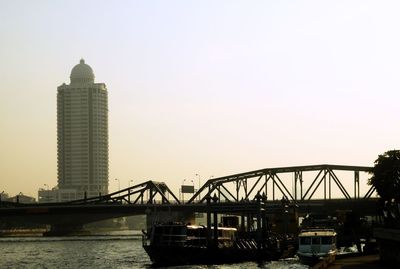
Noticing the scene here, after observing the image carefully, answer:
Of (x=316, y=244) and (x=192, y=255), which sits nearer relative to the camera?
(x=316, y=244)

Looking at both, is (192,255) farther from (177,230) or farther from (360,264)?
(360,264)

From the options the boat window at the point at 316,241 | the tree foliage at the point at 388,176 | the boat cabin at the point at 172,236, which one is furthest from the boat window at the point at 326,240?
the tree foliage at the point at 388,176

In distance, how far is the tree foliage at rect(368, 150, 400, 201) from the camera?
135500mm

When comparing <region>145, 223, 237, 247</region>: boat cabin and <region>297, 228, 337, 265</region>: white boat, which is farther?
<region>145, 223, 237, 247</region>: boat cabin

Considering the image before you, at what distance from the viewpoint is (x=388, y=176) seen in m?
136

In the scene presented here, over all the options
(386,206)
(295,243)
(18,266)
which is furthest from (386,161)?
(18,266)

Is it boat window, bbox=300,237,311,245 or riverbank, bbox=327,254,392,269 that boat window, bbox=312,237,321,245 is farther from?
riverbank, bbox=327,254,392,269

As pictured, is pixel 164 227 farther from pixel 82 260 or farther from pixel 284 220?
pixel 284 220

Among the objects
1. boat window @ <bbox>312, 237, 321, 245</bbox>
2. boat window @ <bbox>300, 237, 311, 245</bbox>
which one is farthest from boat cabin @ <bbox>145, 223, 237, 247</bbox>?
boat window @ <bbox>312, 237, 321, 245</bbox>

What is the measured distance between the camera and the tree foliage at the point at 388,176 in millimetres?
135500

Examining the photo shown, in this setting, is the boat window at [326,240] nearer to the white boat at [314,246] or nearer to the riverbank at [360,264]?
the white boat at [314,246]

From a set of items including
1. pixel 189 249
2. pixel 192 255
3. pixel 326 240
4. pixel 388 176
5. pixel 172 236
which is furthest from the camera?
pixel 388 176

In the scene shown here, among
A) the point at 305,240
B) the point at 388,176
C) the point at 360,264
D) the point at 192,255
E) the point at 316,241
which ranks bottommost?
the point at 192,255

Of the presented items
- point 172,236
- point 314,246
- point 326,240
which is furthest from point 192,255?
point 326,240
